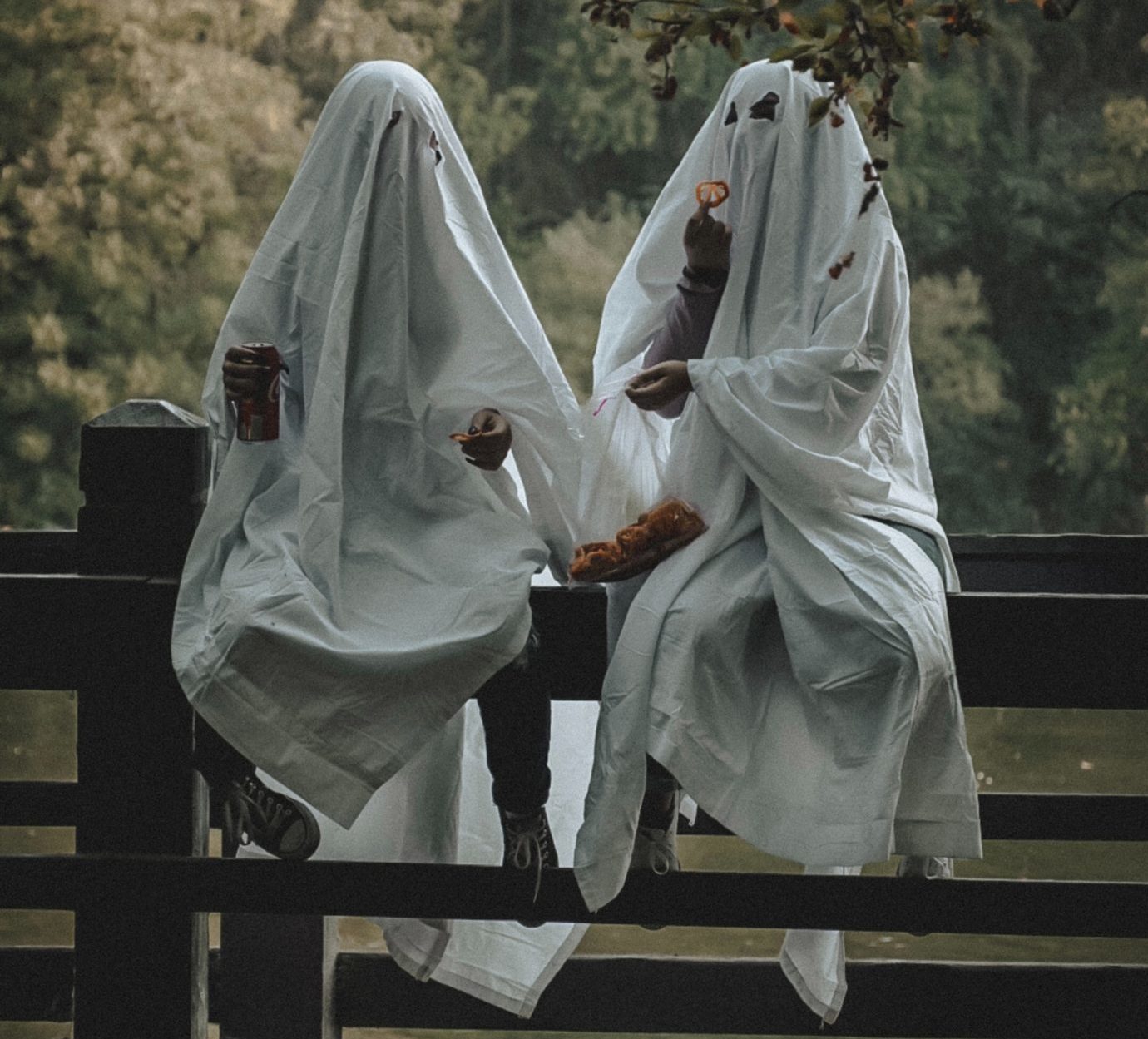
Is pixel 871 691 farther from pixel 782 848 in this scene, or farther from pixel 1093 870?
pixel 1093 870

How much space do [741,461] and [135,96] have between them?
980 cm

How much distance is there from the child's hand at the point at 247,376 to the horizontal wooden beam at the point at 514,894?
30.9 inches

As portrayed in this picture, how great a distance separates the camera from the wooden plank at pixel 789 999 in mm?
3512

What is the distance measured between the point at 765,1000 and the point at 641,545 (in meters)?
1.34

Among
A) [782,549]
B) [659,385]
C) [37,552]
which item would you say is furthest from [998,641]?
[37,552]

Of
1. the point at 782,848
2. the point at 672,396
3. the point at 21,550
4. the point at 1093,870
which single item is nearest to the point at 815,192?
the point at 672,396

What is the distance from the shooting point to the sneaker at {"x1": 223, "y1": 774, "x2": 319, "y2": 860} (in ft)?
8.71

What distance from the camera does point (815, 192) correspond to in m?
2.94

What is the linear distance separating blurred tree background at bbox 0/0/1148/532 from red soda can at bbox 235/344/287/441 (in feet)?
29.0

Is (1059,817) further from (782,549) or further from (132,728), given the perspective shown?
(132,728)

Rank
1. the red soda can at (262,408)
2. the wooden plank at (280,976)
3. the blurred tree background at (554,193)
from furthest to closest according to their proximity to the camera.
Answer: the blurred tree background at (554,193)
the wooden plank at (280,976)
the red soda can at (262,408)

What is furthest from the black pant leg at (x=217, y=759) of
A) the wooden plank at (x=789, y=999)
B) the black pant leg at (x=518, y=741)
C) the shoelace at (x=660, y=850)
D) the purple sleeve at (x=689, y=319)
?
the wooden plank at (x=789, y=999)

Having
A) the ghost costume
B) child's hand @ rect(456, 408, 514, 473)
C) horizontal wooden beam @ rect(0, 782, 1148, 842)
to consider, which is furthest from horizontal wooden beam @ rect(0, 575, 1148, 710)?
horizontal wooden beam @ rect(0, 782, 1148, 842)

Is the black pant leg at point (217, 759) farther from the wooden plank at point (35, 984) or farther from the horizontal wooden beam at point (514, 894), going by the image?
the wooden plank at point (35, 984)
